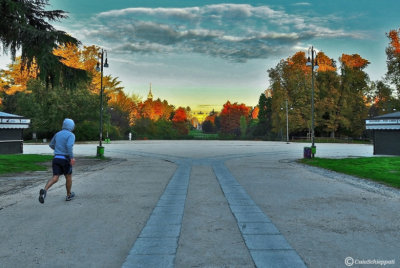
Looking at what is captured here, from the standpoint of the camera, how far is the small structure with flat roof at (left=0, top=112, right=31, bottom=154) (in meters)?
21.2

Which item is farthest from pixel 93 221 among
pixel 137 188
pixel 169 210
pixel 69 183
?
pixel 137 188

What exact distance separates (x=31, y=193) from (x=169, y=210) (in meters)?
4.45

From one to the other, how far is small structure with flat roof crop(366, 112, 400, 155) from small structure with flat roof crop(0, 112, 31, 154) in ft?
89.3

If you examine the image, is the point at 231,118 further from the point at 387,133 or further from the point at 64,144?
the point at 64,144

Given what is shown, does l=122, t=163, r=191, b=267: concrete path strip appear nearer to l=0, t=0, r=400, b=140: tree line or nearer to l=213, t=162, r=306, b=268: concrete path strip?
l=213, t=162, r=306, b=268: concrete path strip

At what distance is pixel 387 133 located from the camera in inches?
923

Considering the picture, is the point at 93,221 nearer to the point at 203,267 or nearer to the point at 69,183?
the point at 69,183

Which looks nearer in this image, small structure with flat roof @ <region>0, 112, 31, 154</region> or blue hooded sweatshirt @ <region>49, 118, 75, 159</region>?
blue hooded sweatshirt @ <region>49, 118, 75, 159</region>

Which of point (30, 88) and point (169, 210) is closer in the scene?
point (169, 210)

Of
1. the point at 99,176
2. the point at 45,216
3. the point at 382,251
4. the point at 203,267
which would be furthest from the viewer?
the point at 99,176

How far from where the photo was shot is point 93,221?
536cm

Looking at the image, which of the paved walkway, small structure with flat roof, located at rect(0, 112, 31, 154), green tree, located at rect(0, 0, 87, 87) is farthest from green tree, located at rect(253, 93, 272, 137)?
the paved walkway

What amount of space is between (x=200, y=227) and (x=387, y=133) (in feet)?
77.6

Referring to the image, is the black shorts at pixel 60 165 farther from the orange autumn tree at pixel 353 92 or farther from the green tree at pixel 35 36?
the orange autumn tree at pixel 353 92
